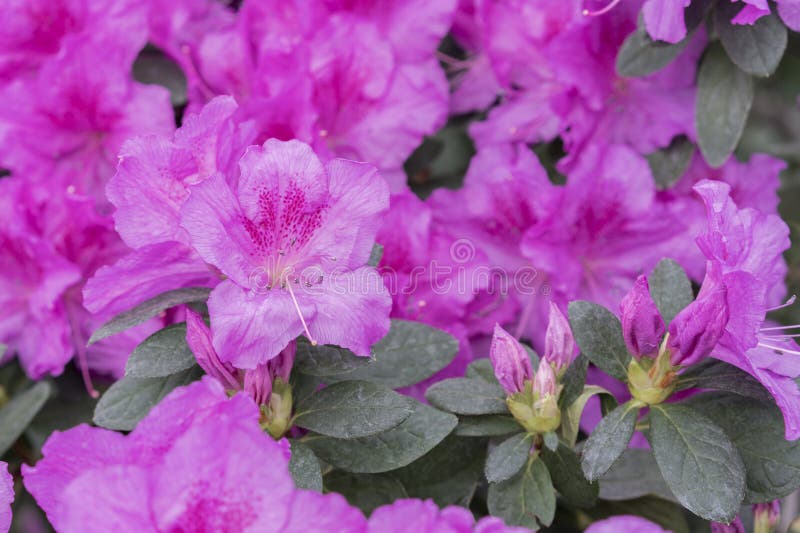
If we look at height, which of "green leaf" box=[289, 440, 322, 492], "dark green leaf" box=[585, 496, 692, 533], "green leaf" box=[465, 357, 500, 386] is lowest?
"dark green leaf" box=[585, 496, 692, 533]

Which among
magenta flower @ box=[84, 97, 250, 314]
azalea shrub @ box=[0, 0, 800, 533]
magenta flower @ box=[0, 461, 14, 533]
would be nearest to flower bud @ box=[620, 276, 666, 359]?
azalea shrub @ box=[0, 0, 800, 533]

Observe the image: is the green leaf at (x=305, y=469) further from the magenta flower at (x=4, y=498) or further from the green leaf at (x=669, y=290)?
the green leaf at (x=669, y=290)

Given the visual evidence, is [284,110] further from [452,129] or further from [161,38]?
[452,129]

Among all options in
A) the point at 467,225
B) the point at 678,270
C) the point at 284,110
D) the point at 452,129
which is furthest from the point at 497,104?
the point at 678,270

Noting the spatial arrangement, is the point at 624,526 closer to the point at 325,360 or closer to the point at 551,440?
the point at 551,440

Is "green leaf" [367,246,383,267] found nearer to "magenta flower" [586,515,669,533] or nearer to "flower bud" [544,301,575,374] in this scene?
"flower bud" [544,301,575,374]

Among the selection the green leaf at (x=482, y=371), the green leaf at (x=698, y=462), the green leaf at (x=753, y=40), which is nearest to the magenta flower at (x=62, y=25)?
the green leaf at (x=482, y=371)
